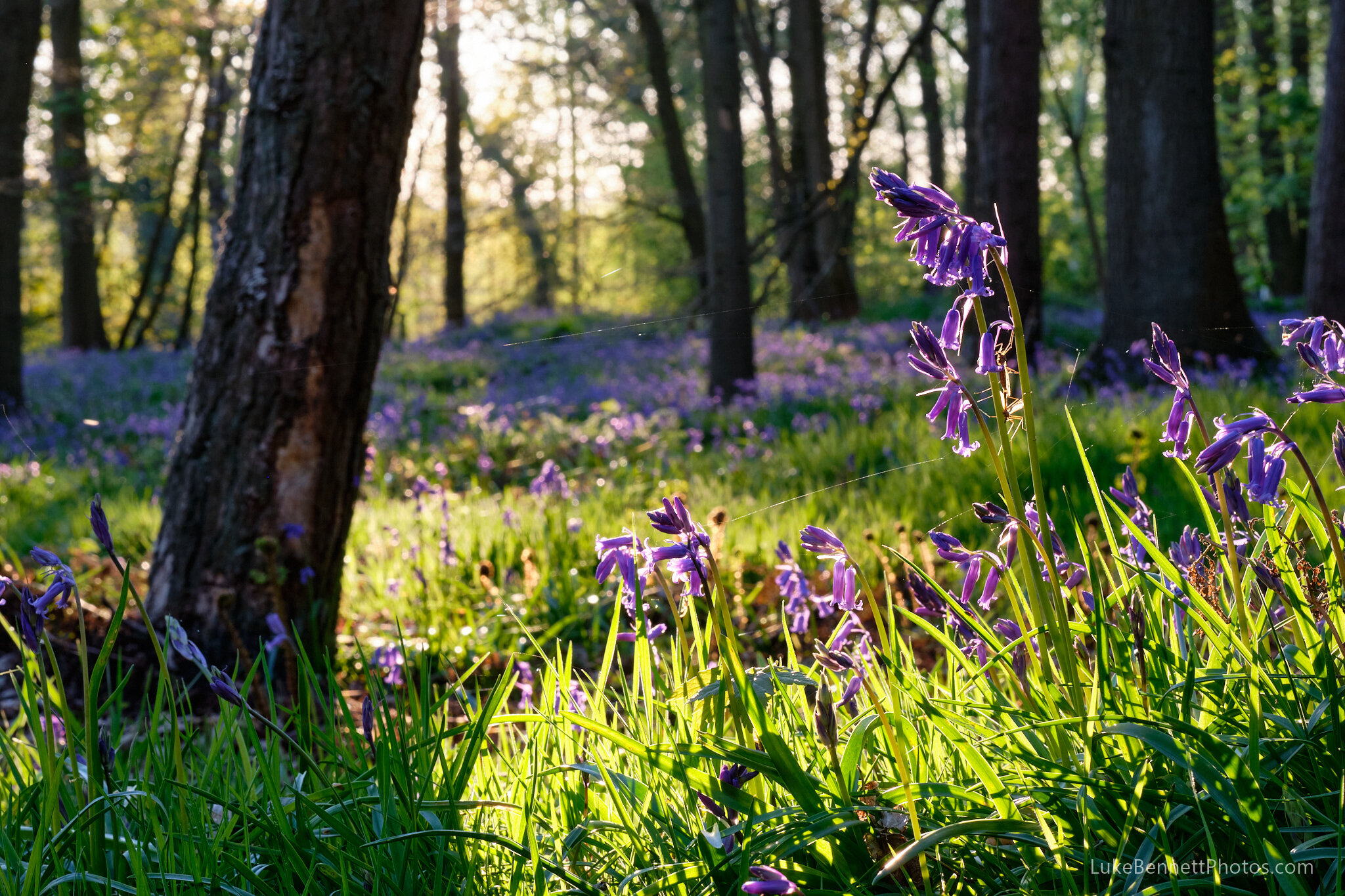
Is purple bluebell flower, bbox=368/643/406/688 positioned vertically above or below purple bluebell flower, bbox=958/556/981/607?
below

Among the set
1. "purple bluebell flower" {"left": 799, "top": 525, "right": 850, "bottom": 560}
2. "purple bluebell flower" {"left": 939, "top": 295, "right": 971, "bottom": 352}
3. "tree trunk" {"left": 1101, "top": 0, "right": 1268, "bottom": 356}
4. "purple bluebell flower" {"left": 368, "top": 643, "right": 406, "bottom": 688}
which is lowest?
"purple bluebell flower" {"left": 368, "top": 643, "right": 406, "bottom": 688}

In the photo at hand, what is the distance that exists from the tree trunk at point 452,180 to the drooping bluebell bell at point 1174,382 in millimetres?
18985

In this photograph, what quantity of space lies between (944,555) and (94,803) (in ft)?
4.47

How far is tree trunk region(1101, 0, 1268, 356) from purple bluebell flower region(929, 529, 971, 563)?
6.30 metres

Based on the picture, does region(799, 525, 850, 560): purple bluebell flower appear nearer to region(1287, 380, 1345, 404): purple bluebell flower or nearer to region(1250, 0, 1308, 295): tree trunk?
region(1287, 380, 1345, 404): purple bluebell flower

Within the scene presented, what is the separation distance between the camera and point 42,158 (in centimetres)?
1370

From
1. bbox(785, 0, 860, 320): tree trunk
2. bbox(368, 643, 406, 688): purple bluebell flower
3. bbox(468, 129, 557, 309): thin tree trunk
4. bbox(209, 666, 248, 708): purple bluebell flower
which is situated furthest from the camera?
bbox(468, 129, 557, 309): thin tree trunk

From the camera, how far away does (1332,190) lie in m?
9.46

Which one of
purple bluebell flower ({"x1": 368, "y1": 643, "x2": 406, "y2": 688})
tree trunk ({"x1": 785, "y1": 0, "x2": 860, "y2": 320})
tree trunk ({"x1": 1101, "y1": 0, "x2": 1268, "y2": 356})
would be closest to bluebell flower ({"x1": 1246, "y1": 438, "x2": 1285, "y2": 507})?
purple bluebell flower ({"x1": 368, "y1": 643, "x2": 406, "y2": 688})

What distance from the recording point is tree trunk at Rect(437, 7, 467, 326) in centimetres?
1997

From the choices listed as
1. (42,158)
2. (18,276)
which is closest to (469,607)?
(18,276)

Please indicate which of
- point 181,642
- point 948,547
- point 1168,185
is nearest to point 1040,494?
point 948,547

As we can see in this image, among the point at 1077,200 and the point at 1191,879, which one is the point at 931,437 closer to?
the point at 1191,879

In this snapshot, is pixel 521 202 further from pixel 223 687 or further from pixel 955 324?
pixel 955 324
